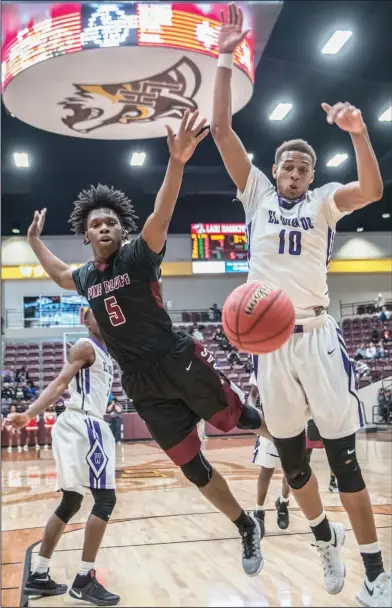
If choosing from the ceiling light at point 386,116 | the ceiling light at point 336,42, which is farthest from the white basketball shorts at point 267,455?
the ceiling light at point 386,116

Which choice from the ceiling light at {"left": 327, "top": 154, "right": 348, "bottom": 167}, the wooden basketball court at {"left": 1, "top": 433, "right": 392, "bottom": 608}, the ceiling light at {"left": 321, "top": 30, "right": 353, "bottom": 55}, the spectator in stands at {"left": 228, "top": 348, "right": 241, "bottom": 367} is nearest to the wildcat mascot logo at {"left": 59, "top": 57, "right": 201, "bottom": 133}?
the ceiling light at {"left": 321, "top": 30, "right": 353, "bottom": 55}

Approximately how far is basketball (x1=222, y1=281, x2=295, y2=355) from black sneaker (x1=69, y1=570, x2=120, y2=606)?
2012 mm

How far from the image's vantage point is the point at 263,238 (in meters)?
3.38

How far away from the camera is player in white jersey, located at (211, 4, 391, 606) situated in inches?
121

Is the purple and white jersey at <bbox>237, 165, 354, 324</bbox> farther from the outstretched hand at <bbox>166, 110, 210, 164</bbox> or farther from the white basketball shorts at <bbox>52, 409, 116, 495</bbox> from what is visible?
the white basketball shorts at <bbox>52, 409, 116, 495</bbox>

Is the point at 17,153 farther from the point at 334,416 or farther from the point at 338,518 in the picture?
the point at 334,416

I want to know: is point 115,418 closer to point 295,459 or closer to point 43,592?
point 43,592

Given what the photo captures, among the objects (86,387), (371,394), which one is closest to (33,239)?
(86,387)

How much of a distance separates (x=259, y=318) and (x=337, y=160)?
15948 mm

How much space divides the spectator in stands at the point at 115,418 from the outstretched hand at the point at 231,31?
12874 mm

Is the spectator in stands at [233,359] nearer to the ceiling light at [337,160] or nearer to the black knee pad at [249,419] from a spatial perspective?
the ceiling light at [337,160]

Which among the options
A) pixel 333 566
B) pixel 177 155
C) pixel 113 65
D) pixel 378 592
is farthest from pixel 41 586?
pixel 113 65

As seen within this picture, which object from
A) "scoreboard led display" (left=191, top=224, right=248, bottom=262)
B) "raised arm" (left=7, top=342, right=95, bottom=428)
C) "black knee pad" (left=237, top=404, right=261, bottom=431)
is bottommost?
"black knee pad" (left=237, top=404, right=261, bottom=431)

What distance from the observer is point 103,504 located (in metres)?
4.20
